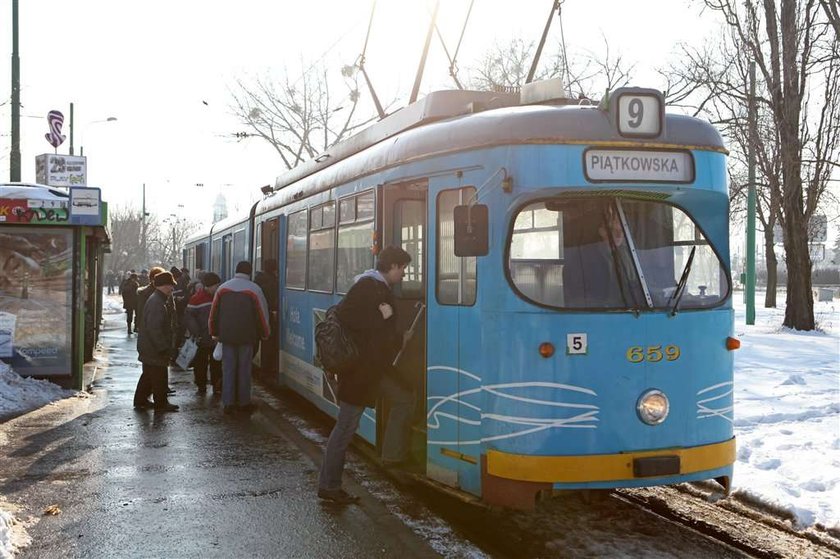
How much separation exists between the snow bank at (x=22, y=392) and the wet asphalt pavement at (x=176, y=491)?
31 centimetres

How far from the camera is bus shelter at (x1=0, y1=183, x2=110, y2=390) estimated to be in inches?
438

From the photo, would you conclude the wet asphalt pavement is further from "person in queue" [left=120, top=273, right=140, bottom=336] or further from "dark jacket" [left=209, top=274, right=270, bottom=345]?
"person in queue" [left=120, top=273, right=140, bottom=336]

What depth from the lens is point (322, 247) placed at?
9.01 m

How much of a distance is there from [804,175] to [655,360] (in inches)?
763

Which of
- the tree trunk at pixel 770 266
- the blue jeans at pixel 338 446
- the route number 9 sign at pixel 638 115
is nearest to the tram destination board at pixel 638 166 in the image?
the route number 9 sign at pixel 638 115

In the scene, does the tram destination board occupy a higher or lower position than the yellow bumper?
higher

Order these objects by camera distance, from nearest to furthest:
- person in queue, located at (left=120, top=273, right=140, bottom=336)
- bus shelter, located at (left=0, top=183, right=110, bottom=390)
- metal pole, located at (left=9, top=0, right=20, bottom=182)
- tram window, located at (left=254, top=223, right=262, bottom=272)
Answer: bus shelter, located at (left=0, top=183, right=110, bottom=390)
tram window, located at (left=254, top=223, right=262, bottom=272)
metal pole, located at (left=9, top=0, right=20, bottom=182)
person in queue, located at (left=120, top=273, right=140, bottom=336)

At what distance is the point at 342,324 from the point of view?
6.09 meters

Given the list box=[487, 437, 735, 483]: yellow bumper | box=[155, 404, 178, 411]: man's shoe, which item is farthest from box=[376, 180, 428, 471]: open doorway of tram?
box=[155, 404, 178, 411]: man's shoe

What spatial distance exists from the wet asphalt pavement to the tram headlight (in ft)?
5.23

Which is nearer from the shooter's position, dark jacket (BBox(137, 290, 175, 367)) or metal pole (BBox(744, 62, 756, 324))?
dark jacket (BBox(137, 290, 175, 367))

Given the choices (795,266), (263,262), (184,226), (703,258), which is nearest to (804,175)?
(795,266)

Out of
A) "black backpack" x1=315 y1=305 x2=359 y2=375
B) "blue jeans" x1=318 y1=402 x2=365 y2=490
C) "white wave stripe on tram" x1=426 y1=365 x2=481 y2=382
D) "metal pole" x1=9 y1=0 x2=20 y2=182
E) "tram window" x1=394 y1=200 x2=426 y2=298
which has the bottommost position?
"blue jeans" x1=318 y1=402 x2=365 y2=490

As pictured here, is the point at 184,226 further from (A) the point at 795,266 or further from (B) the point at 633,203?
(B) the point at 633,203
